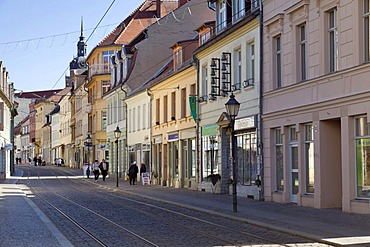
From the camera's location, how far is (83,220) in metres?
21.2

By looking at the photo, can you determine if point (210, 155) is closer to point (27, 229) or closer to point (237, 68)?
point (237, 68)

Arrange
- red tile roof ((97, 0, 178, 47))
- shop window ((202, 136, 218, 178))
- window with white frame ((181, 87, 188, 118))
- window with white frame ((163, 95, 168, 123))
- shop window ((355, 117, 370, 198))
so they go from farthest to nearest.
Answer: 1. red tile roof ((97, 0, 178, 47))
2. window with white frame ((163, 95, 168, 123))
3. window with white frame ((181, 87, 188, 118))
4. shop window ((202, 136, 218, 178))
5. shop window ((355, 117, 370, 198))

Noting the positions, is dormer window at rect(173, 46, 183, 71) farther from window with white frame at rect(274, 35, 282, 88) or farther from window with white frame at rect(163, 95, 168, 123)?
window with white frame at rect(274, 35, 282, 88)

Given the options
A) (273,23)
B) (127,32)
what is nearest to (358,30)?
(273,23)

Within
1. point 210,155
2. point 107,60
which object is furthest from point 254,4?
point 107,60

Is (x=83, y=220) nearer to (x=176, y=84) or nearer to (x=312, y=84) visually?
(x=312, y=84)

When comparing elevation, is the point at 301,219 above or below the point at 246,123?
below

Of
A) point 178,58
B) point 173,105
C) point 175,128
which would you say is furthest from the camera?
point 178,58

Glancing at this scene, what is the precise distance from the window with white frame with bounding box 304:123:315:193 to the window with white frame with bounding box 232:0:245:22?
851 centimetres

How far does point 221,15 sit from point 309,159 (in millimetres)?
12759

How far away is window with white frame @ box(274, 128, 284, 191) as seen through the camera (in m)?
26.9

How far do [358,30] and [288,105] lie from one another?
5.76 metres

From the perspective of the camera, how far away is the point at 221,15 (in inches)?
1385

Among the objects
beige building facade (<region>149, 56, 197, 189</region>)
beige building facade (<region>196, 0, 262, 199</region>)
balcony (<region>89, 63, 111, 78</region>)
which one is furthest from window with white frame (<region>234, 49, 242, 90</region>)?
balcony (<region>89, 63, 111, 78</region>)
